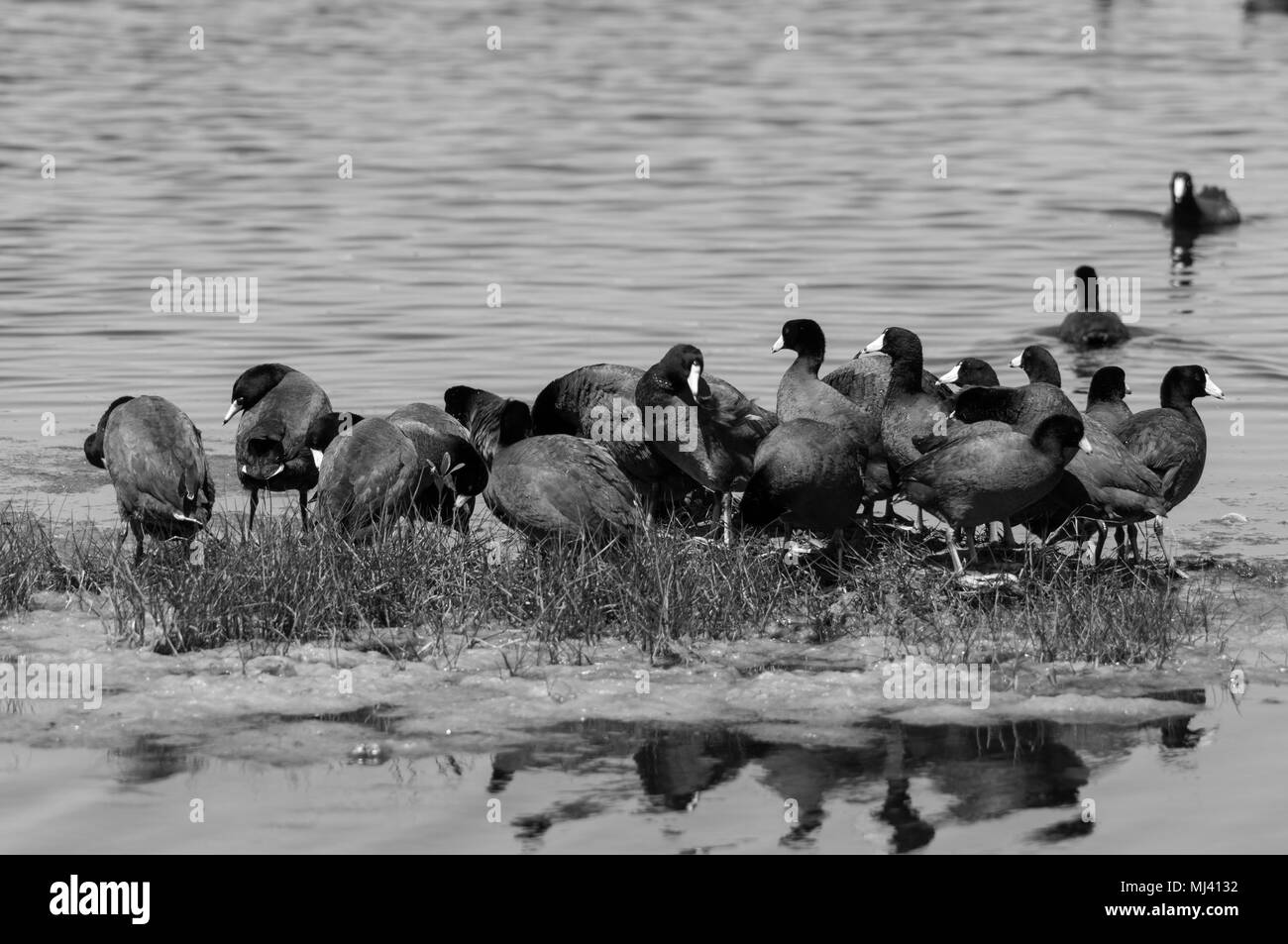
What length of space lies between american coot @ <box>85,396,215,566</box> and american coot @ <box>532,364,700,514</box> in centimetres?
216

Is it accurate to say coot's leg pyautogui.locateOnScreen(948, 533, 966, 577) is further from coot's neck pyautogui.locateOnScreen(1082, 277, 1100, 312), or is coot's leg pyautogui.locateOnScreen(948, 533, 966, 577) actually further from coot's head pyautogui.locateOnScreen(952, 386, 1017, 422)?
coot's neck pyautogui.locateOnScreen(1082, 277, 1100, 312)

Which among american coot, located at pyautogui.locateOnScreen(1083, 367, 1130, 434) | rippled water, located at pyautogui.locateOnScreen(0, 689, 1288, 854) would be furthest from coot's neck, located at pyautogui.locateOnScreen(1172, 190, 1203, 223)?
rippled water, located at pyautogui.locateOnScreen(0, 689, 1288, 854)

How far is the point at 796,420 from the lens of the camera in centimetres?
1079

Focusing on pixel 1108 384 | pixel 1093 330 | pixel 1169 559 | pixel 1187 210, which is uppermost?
pixel 1187 210

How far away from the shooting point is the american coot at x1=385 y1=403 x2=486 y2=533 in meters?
10.9

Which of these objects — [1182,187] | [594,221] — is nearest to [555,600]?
[594,221]

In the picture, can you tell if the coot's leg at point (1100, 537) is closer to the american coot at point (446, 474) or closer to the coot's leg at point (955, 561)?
Answer: the coot's leg at point (955, 561)

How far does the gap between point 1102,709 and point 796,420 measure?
2.81m

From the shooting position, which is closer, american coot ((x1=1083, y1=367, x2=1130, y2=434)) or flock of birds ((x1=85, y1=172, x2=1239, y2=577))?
flock of birds ((x1=85, y1=172, x2=1239, y2=577))

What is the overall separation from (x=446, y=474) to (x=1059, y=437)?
10.8ft

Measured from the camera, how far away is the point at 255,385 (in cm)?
1227

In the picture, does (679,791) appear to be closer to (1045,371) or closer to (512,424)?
(512,424)

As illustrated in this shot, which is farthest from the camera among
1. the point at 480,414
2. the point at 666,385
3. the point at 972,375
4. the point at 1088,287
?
the point at 1088,287

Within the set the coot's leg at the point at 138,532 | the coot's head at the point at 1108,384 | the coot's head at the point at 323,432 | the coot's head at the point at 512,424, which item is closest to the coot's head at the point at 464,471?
the coot's head at the point at 512,424
